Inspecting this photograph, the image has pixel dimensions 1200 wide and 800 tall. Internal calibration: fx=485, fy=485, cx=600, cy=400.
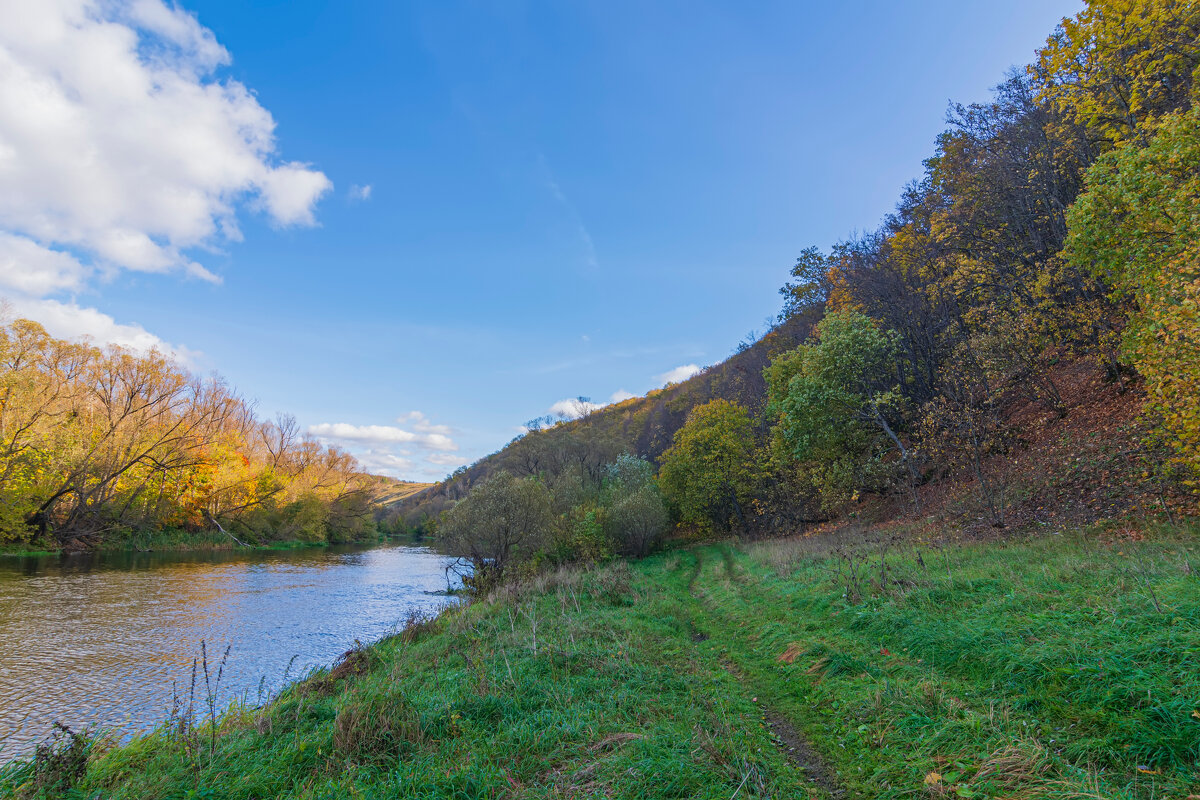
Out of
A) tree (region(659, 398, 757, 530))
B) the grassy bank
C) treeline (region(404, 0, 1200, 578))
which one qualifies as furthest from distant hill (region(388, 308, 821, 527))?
the grassy bank

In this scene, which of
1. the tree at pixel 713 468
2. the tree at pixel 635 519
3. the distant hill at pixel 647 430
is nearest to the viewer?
the tree at pixel 635 519

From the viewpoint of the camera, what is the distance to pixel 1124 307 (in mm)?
16172

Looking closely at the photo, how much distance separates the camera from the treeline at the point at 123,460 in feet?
120

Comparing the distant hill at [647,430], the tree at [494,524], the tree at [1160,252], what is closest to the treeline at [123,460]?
the distant hill at [647,430]

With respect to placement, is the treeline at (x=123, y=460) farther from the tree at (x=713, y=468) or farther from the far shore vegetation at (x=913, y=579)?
the tree at (x=713, y=468)

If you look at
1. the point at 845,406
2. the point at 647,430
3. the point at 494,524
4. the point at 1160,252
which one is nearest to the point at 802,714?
the point at 1160,252

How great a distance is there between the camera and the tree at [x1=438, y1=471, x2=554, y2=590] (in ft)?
87.6

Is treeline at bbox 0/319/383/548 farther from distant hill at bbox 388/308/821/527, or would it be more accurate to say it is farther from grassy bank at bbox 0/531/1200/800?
grassy bank at bbox 0/531/1200/800

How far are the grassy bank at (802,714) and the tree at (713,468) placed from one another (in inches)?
1196

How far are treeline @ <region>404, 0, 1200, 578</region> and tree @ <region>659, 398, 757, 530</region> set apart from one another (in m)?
0.37

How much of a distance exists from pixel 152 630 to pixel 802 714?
2106 centimetres

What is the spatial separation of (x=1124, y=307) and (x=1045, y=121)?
375 inches

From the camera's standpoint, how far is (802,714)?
21.1 ft

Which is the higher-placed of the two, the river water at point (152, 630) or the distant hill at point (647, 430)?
the distant hill at point (647, 430)
